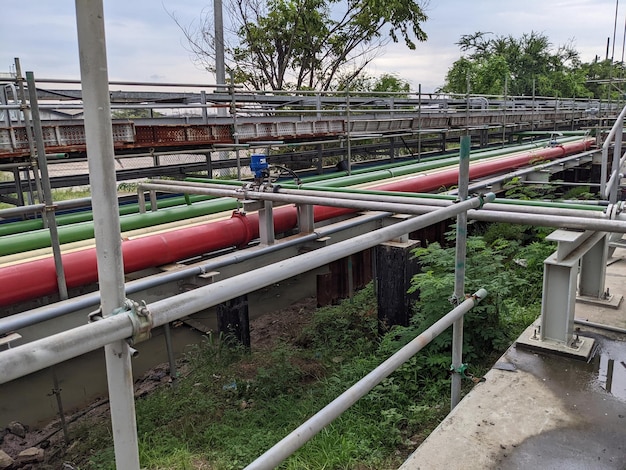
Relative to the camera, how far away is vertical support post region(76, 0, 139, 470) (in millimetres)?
1203

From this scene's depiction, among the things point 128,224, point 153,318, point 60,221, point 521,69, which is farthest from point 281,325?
point 521,69

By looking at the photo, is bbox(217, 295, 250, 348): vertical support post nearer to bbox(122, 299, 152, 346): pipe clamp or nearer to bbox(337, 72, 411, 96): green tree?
bbox(122, 299, 152, 346): pipe clamp

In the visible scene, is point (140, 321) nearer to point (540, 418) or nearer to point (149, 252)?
point (540, 418)

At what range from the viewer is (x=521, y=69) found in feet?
141

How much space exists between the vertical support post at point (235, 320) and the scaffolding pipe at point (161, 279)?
40.0 inches

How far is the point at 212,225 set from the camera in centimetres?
464

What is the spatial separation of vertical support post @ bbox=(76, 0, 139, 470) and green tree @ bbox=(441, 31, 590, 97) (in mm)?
32664

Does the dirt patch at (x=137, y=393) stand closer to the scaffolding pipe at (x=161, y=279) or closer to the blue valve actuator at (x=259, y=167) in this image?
the scaffolding pipe at (x=161, y=279)

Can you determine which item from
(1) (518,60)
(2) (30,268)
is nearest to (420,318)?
(2) (30,268)

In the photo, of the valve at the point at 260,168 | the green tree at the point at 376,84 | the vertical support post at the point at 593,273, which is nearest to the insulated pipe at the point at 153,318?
the valve at the point at 260,168

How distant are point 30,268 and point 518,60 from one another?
4588 cm

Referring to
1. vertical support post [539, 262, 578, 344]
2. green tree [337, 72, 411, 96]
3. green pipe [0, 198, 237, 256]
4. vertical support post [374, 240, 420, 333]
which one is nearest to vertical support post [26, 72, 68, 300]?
green pipe [0, 198, 237, 256]

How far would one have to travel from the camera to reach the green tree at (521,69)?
103 ft

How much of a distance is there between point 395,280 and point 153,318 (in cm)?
421
